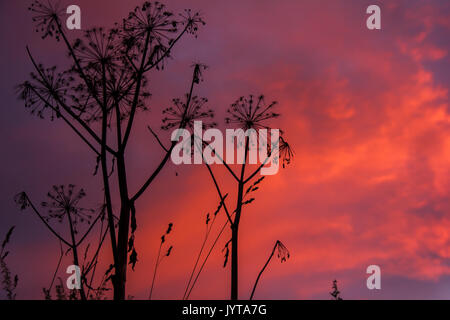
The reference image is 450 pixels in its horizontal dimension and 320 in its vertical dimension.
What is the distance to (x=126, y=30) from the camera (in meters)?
8.71

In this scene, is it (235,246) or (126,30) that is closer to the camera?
(235,246)

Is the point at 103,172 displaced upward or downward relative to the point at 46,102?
downward

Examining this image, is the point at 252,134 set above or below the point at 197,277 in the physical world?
above

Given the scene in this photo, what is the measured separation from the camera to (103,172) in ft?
23.3
